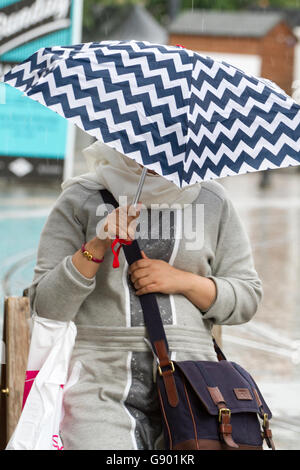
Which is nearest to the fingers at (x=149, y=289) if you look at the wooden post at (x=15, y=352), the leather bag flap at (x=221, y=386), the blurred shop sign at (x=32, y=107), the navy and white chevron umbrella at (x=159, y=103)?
the leather bag flap at (x=221, y=386)

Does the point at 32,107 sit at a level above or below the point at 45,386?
above

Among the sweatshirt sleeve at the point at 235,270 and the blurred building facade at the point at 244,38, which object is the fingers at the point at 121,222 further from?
the blurred building facade at the point at 244,38

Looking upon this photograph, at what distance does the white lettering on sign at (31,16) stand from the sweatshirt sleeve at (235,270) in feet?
22.3

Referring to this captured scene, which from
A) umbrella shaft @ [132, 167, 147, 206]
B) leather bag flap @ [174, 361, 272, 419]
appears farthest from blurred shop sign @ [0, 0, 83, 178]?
leather bag flap @ [174, 361, 272, 419]

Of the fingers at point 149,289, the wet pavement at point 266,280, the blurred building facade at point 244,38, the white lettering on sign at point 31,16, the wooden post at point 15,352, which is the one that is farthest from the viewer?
the blurred building facade at point 244,38

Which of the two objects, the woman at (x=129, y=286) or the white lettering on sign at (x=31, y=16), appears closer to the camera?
the woman at (x=129, y=286)

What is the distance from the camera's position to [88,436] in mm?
2363

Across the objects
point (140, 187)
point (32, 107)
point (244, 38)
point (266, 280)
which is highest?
point (244, 38)

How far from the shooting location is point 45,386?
2.42 meters

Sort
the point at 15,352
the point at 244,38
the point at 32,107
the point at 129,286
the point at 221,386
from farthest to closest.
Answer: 1. the point at 244,38
2. the point at 32,107
3. the point at 15,352
4. the point at 129,286
5. the point at 221,386

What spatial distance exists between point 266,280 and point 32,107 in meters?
4.44

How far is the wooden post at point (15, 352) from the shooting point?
2910 mm

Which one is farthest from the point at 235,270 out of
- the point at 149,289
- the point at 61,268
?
the point at 61,268

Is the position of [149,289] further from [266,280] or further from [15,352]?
[266,280]
